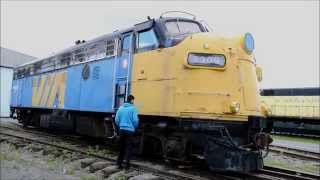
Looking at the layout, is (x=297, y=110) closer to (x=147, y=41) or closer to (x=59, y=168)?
(x=147, y=41)

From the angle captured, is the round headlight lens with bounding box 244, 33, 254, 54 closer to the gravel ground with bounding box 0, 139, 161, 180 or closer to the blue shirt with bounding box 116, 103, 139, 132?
the blue shirt with bounding box 116, 103, 139, 132

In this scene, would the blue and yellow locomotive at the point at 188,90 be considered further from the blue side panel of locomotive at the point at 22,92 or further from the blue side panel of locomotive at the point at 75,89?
the blue side panel of locomotive at the point at 22,92

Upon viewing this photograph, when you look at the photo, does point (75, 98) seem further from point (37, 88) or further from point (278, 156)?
point (278, 156)

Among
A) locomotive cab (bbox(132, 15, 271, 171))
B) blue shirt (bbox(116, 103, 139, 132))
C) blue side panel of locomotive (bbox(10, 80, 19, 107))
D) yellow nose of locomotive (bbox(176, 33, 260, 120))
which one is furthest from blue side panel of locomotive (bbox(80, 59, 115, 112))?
blue side panel of locomotive (bbox(10, 80, 19, 107))

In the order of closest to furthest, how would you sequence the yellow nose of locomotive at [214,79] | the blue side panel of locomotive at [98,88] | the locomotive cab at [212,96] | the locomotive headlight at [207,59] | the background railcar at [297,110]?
the locomotive cab at [212,96] < the yellow nose of locomotive at [214,79] < the locomotive headlight at [207,59] < the blue side panel of locomotive at [98,88] < the background railcar at [297,110]

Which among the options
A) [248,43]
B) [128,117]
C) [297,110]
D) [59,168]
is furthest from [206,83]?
[297,110]

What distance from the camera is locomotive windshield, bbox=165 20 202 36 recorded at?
416 inches

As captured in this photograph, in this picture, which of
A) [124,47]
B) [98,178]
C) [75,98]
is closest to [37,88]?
[75,98]

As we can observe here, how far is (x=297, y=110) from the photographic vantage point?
28078 mm

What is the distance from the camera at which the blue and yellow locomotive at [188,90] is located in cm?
938

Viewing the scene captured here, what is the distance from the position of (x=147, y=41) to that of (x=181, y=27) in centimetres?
85

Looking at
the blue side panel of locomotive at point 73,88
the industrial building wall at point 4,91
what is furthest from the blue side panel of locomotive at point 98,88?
the industrial building wall at point 4,91

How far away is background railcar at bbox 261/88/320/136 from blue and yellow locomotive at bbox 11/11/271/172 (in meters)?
16.4

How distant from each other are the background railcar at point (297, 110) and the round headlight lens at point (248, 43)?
17.0m
